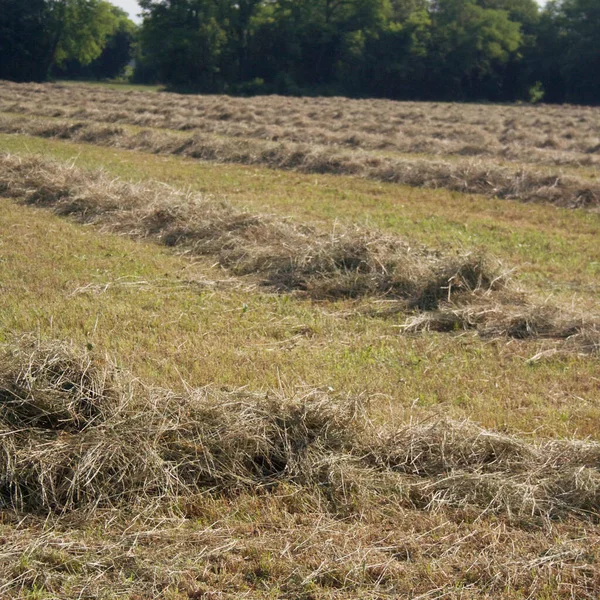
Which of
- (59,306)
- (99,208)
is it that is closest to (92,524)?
(59,306)

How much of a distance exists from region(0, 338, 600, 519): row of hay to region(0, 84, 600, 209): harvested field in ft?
36.4

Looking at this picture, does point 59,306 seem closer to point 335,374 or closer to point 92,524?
point 335,374

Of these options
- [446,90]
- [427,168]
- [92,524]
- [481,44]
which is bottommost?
[92,524]

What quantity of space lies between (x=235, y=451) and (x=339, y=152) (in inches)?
617

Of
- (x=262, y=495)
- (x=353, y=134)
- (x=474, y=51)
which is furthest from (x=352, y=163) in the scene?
(x=474, y=51)

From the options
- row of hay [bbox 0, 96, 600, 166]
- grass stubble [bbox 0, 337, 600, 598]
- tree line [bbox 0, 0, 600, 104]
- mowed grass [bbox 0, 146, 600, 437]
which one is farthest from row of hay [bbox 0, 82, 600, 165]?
tree line [bbox 0, 0, 600, 104]

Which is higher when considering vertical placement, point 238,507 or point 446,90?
point 446,90

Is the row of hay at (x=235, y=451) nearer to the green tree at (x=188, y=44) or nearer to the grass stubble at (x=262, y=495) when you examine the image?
the grass stubble at (x=262, y=495)

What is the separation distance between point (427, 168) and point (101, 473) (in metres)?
14.1

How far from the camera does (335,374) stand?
20.9 feet

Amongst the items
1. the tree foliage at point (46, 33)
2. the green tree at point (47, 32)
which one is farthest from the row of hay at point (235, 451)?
the green tree at point (47, 32)

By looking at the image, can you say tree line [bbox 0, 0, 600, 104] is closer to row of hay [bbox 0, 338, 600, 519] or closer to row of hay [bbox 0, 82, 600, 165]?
row of hay [bbox 0, 82, 600, 165]

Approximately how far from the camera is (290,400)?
502cm

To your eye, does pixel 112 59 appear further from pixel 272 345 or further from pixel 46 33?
pixel 272 345
